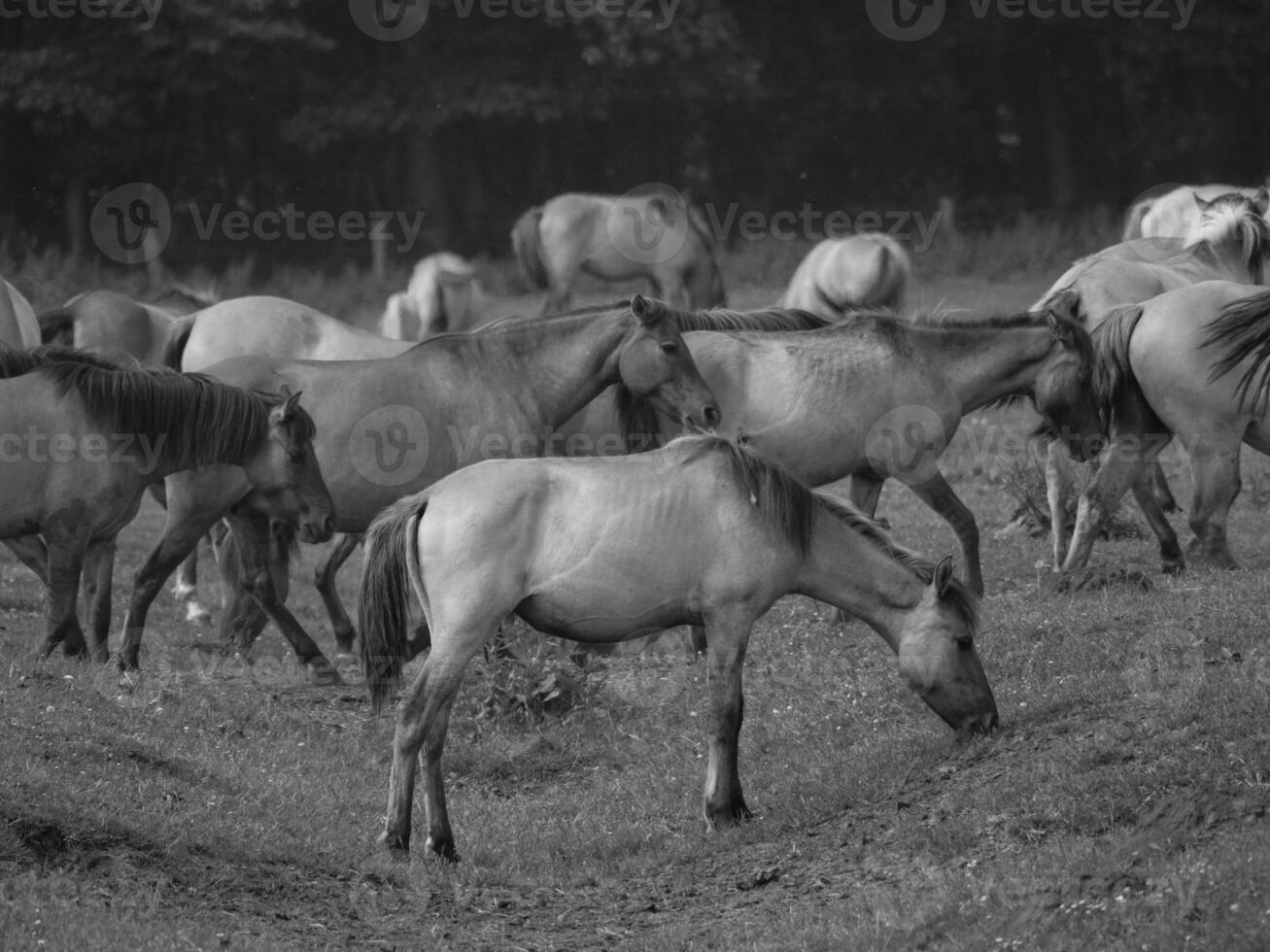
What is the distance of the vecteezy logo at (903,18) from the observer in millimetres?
31812

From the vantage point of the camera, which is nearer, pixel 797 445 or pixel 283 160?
pixel 797 445

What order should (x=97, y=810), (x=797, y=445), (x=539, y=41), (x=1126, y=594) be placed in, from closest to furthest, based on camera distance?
1. (x=97, y=810)
2. (x=1126, y=594)
3. (x=797, y=445)
4. (x=539, y=41)

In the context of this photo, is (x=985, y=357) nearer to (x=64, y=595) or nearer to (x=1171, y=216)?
(x=64, y=595)

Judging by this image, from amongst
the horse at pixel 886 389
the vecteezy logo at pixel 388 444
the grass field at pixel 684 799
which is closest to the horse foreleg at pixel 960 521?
the horse at pixel 886 389

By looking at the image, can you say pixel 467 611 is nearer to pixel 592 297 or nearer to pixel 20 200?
pixel 592 297

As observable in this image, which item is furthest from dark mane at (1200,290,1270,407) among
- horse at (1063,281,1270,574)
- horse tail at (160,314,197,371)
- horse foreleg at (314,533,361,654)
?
horse tail at (160,314,197,371)

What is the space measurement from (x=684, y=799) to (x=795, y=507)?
1540mm

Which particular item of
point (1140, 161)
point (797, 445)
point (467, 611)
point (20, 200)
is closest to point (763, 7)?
point (1140, 161)

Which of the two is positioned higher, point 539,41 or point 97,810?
point 539,41

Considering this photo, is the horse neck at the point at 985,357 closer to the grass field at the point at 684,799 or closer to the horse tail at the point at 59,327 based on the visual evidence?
the grass field at the point at 684,799

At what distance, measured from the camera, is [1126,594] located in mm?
10836

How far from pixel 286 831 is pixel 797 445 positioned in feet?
15.6

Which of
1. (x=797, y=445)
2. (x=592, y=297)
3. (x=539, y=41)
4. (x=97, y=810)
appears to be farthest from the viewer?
(x=539, y=41)
